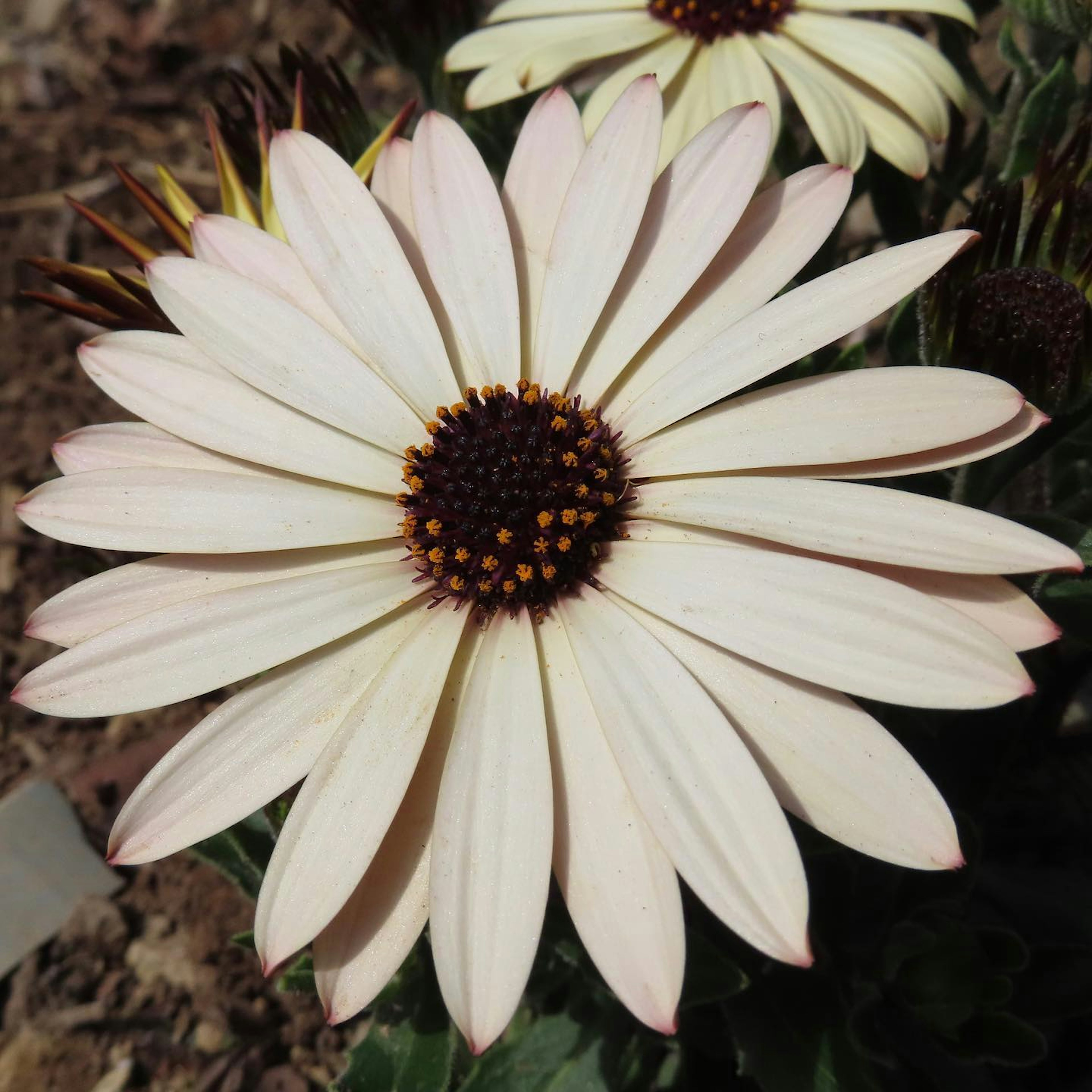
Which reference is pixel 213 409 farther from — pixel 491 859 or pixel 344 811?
pixel 491 859

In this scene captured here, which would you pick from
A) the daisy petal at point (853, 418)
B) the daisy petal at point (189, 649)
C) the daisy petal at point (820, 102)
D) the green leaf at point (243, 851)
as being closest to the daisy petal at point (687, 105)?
the daisy petal at point (820, 102)

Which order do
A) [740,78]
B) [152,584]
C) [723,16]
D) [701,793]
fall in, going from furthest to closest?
[723,16] → [740,78] → [152,584] → [701,793]

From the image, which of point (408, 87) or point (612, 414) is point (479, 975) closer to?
point (612, 414)

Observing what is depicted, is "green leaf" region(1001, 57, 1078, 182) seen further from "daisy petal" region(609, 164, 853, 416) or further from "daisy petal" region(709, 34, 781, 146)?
"daisy petal" region(609, 164, 853, 416)

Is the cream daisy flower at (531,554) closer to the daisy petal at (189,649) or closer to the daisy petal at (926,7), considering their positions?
the daisy petal at (189,649)

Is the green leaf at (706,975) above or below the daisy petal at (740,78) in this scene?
below

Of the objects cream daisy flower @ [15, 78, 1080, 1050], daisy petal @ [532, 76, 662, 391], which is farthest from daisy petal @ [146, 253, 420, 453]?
daisy petal @ [532, 76, 662, 391]

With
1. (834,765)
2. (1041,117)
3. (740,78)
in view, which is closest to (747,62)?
(740,78)
